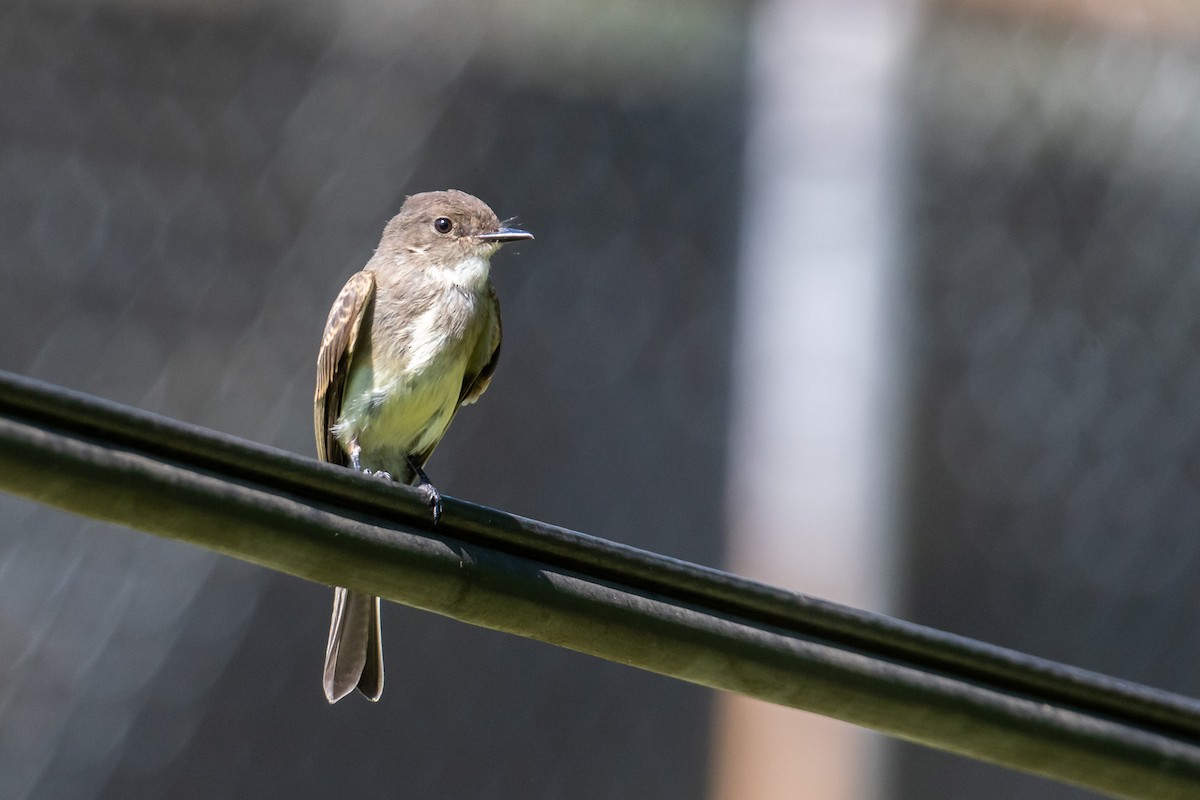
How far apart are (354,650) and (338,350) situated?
0.68m

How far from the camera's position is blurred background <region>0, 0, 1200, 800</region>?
5.01m

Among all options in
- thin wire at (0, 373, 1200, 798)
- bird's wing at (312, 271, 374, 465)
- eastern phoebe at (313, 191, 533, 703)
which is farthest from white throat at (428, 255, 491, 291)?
thin wire at (0, 373, 1200, 798)

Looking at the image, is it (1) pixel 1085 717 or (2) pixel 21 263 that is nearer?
(1) pixel 1085 717

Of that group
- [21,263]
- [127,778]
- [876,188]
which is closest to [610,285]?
[876,188]

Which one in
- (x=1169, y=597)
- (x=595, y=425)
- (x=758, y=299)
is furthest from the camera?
(x=1169, y=597)

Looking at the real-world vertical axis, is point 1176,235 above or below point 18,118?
above

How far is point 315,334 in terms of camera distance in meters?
5.24

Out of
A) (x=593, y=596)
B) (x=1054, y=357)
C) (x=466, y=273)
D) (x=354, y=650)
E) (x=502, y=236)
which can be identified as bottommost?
(x=354, y=650)

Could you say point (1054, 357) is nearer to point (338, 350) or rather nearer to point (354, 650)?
point (338, 350)

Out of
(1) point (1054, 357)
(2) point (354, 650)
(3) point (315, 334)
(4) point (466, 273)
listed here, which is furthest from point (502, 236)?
(1) point (1054, 357)

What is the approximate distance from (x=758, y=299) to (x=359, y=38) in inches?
73.0

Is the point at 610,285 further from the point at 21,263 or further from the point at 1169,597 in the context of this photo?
the point at 1169,597

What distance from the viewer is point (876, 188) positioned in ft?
16.8

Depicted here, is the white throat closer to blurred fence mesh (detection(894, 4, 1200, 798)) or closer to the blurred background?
the blurred background
